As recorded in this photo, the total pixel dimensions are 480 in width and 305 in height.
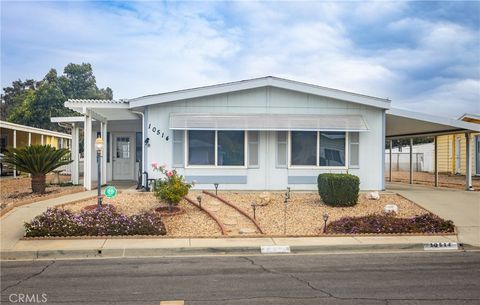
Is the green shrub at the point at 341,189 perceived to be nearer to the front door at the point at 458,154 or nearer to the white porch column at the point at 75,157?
the white porch column at the point at 75,157

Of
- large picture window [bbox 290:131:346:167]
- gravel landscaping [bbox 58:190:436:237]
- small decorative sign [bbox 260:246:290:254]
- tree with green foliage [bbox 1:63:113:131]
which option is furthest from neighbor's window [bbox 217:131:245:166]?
tree with green foliage [bbox 1:63:113:131]

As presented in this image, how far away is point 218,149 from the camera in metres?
14.0

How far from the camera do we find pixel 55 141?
A: 3034 cm

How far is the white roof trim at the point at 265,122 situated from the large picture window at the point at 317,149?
1.48 ft

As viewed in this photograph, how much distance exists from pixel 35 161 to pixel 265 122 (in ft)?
23.9

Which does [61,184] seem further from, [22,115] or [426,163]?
[426,163]

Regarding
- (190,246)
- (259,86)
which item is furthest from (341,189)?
A: (190,246)

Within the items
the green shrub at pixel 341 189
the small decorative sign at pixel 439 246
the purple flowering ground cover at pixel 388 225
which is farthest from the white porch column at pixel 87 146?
the small decorative sign at pixel 439 246

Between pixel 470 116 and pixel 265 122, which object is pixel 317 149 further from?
pixel 470 116

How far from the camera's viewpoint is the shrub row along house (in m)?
13.6

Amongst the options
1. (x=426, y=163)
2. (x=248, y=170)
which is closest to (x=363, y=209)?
(x=248, y=170)

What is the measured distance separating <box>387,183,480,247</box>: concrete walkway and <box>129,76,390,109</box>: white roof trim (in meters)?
3.34

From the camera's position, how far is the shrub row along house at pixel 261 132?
1362 cm

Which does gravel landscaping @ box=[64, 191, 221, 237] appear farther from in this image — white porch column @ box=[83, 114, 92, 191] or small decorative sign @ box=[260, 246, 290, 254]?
white porch column @ box=[83, 114, 92, 191]
